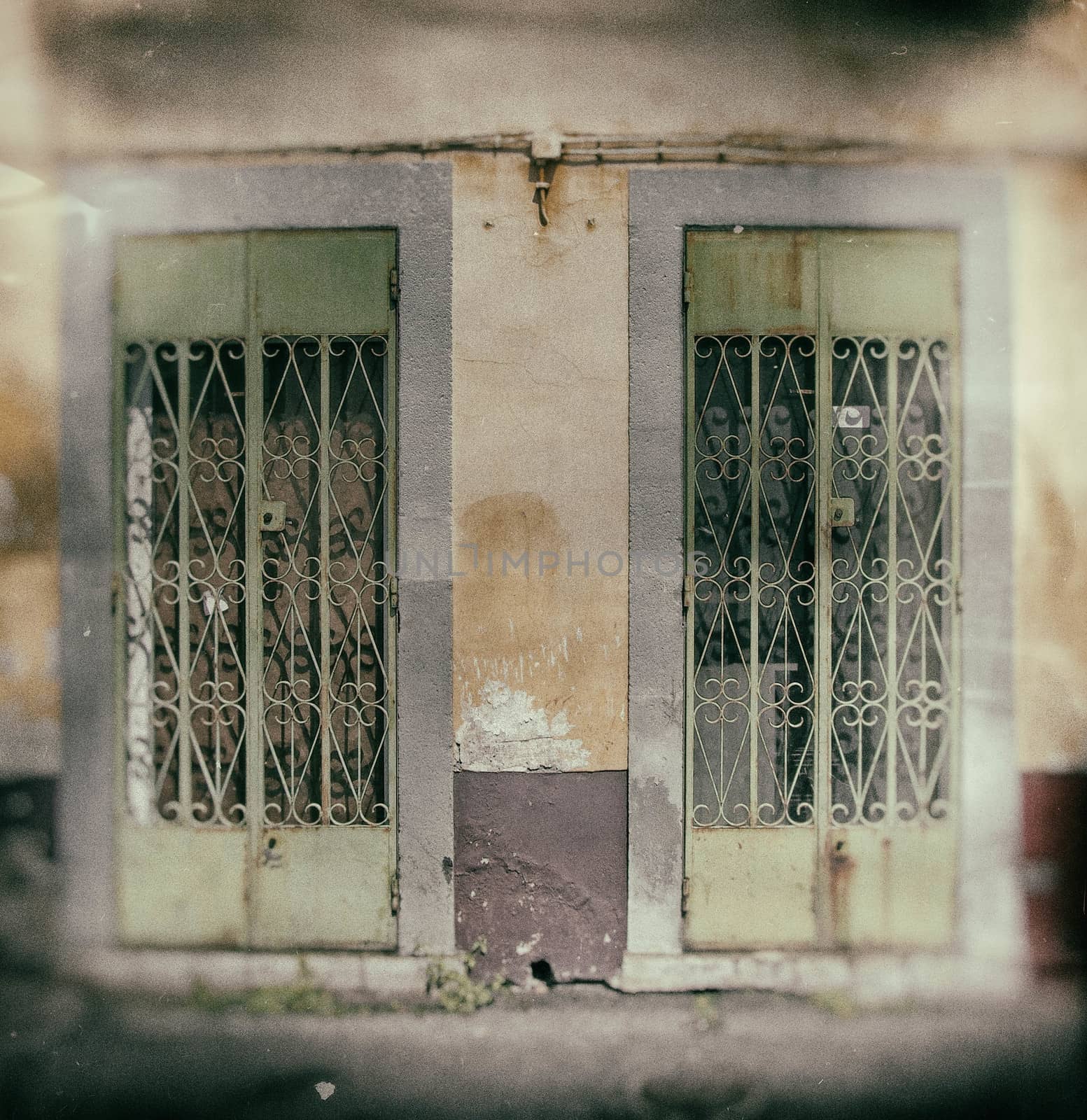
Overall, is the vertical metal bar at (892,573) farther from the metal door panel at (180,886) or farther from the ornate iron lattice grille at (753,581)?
the metal door panel at (180,886)

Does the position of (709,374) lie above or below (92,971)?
above

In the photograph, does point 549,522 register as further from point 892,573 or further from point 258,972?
point 258,972

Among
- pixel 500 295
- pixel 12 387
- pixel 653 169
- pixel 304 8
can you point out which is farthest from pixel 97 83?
pixel 653 169

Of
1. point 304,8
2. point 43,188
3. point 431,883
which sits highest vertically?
point 304,8

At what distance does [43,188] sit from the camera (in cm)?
355

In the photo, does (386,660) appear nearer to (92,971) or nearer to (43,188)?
(92,971)

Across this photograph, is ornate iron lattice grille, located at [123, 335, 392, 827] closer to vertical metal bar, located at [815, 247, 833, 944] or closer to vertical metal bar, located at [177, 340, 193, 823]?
vertical metal bar, located at [177, 340, 193, 823]

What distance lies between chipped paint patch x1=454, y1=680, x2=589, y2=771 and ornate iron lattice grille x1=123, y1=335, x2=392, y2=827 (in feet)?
1.34

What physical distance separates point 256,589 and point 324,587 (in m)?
0.32

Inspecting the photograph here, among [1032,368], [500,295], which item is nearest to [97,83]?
[500,295]

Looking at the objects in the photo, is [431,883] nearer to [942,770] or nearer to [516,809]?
[516,809]

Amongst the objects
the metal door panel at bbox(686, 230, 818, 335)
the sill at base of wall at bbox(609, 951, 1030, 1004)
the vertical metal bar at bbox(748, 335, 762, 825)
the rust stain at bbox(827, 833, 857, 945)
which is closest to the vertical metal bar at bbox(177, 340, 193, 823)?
the sill at base of wall at bbox(609, 951, 1030, 1004)

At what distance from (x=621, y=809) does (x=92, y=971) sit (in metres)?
2.59

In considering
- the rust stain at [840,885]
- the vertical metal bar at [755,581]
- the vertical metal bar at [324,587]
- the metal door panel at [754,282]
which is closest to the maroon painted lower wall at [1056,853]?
the rust stain at [840,885]
